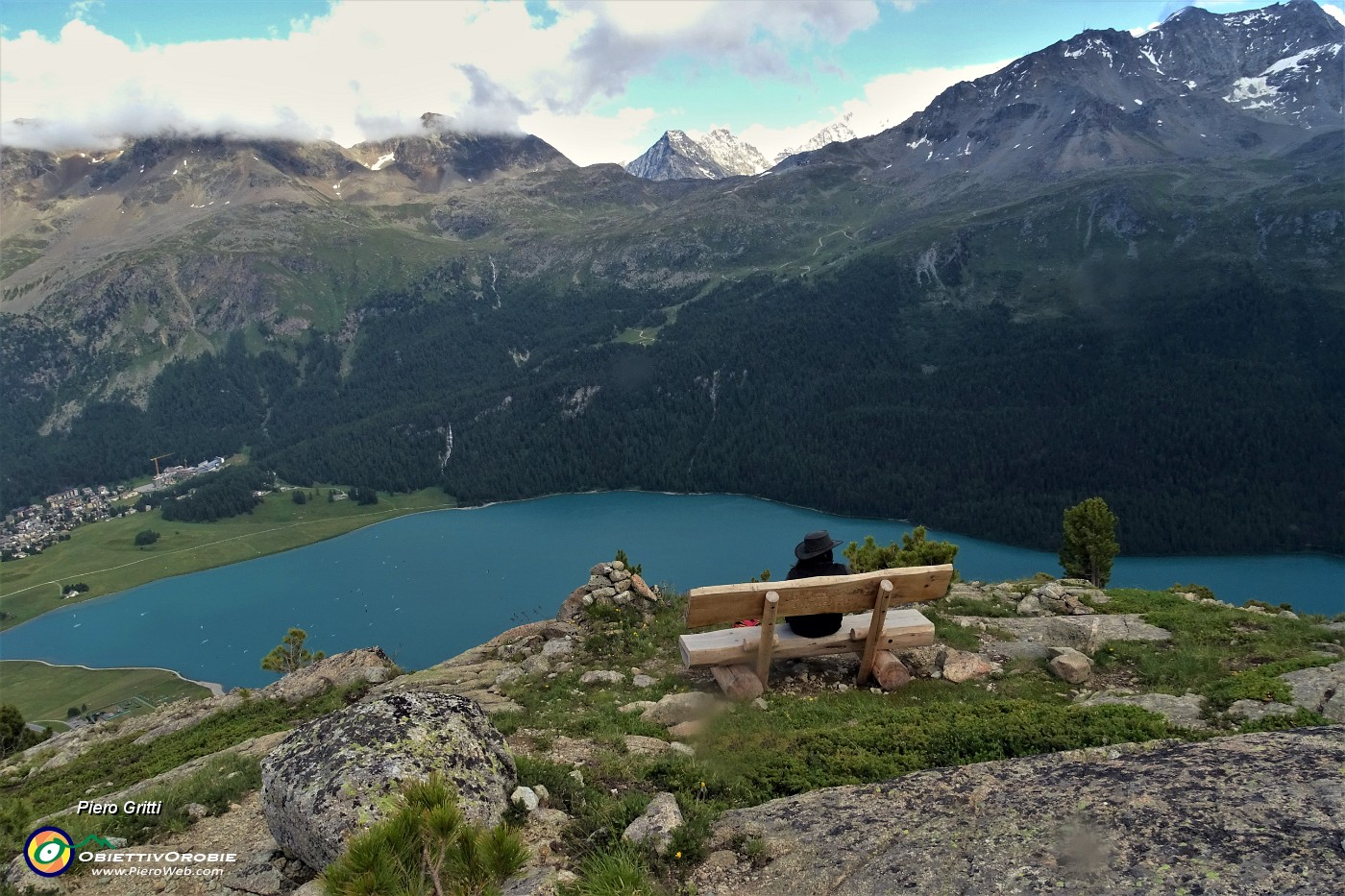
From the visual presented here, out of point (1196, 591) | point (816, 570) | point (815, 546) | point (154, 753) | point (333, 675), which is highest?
point (815, 546)

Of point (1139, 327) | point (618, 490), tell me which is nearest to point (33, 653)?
point (618, 490)

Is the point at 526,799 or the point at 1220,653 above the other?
the point at 526,799

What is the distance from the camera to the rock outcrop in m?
6.27

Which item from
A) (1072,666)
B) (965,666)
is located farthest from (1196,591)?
(965,666)

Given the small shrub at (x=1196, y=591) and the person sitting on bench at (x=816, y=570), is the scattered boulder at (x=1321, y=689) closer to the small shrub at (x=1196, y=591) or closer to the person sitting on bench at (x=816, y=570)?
the person sitting on bench at (x=816, y=570)

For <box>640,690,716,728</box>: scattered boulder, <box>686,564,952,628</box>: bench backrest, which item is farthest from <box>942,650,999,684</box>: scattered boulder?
<box>640,690,716,728</box>: scattered boulder

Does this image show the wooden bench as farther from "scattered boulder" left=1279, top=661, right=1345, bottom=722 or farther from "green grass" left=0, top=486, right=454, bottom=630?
"green grass" left=0, top=486, right=454, bottom=630

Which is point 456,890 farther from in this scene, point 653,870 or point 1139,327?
point 1139,327

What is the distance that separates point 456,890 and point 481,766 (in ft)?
12.1

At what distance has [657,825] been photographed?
8.05 m

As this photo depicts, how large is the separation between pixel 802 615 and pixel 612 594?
1002cm

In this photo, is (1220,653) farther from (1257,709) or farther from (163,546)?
(163,546)

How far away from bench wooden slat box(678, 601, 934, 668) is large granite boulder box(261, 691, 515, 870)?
5.65 metres

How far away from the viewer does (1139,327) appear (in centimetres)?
19438
